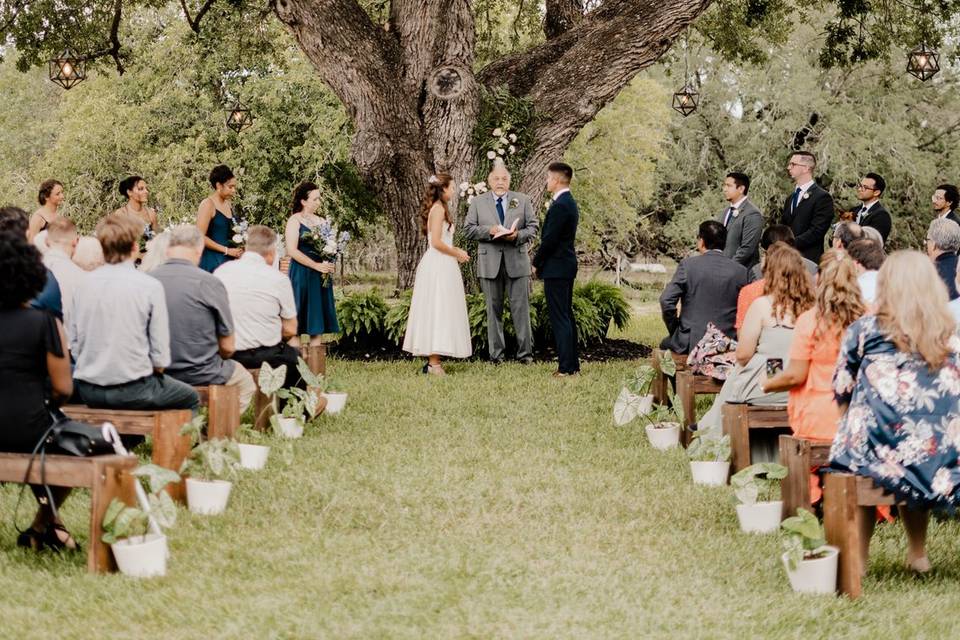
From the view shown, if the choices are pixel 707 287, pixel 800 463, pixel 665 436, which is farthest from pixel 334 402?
pixel 800 463

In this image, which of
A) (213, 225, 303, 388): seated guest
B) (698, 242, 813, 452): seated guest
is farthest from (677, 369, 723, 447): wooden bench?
(213, 225, 303, 388): seated guest

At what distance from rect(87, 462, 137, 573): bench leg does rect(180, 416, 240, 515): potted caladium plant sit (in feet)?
2.97

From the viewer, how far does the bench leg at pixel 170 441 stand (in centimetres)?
615

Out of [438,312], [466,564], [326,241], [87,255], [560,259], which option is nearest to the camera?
[466,564]

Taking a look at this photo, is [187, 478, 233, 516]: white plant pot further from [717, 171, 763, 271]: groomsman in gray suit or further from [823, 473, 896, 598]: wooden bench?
[717, 171, 763, 271]: groomsman in gray suit

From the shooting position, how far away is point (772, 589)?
5180 millimetres

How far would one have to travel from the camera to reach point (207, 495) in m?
6.29

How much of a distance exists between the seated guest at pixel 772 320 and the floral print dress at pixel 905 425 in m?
1.78

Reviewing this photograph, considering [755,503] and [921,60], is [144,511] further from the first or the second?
[921,60]

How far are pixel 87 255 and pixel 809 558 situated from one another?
5.06 metres

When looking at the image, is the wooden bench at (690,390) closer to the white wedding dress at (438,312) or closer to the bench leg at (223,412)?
the bench leg at (223,412)

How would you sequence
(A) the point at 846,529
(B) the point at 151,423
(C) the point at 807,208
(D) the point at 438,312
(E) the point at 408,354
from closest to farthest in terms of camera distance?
1. (A) the point at 846,529
2. (B) the point at 151,423
3. (C) the point at 807,208
4. (D) the point at 438,312
5. (E) the point at 408,354

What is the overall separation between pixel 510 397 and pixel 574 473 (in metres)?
3.21

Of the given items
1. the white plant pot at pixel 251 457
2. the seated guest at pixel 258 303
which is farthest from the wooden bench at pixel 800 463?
the seated guest at pixel 258 303
